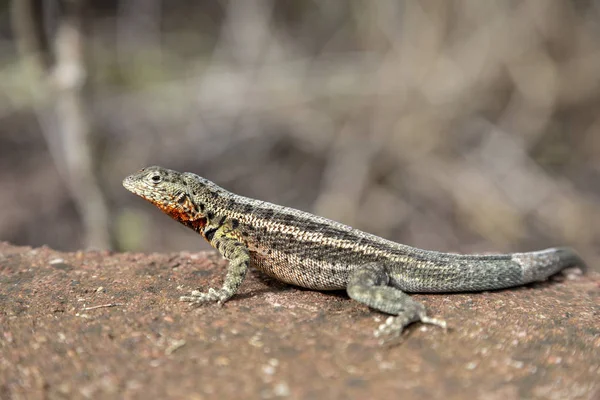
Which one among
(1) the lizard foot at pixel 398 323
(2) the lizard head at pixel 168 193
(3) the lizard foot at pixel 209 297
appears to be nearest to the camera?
(1) the lizard foot at pixel 398 323

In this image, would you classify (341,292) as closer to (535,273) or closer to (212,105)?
(535,273)

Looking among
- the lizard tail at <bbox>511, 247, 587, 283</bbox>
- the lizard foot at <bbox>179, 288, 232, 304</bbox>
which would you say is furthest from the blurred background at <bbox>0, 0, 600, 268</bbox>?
the lizard foot at <bbox>179, 288, 232, 304</bbox>

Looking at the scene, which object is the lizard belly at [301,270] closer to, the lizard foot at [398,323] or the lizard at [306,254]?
the lizard at [306,254]

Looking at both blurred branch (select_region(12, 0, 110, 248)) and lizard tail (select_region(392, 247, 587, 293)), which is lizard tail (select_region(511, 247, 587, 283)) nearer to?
lizard tail (select_region(392, 247, 587, 293))

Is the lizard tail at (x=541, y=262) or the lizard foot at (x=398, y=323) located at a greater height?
the lizard tail at (x=541, y=262)

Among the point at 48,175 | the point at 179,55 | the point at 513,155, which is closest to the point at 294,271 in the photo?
the point at 513,155

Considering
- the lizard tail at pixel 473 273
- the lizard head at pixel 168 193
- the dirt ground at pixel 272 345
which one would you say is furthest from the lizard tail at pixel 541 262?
the lizard head at pixel 168 193
